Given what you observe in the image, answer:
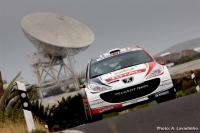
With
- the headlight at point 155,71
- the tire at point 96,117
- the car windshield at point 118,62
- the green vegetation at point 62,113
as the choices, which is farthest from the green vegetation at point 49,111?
the headlight at point 155,71

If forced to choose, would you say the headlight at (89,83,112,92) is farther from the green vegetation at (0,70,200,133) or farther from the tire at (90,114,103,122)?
the green vegetation at (0,70,200,133)

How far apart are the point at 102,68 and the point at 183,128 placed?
512cm

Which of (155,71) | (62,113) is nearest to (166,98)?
(155,71)

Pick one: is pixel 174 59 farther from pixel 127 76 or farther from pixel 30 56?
pixel 127 76

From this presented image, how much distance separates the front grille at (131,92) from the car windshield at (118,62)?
1.07 m

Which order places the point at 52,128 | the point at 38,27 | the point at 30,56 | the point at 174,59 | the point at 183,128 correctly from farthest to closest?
the point at 30,56
the point at 174,59
the point at 38,27
the point at 52,128
the point at 183,128

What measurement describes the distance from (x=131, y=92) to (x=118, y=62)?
1645 mm

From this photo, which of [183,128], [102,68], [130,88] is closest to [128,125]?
[183,128]

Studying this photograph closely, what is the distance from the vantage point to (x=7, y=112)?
10.7 meters

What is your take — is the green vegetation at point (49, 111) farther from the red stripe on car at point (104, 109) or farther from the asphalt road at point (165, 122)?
the asphalt road at point (165, 122)

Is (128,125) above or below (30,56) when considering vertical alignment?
above

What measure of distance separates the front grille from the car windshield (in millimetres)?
1073

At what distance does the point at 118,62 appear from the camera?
1104 centimetres

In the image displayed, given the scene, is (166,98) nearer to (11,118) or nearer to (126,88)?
(126,88)
